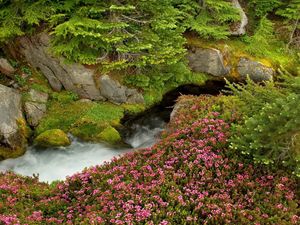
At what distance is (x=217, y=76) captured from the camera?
21.0 m

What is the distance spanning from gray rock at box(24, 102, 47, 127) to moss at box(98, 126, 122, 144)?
2.90 meters

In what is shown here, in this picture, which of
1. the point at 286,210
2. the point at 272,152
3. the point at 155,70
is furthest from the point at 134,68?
the point at 286,210

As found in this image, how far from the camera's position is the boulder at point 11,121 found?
14.8 m

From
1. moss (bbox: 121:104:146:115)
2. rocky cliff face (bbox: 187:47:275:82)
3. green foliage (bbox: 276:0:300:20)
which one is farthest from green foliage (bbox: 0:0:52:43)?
green foliage (bbox: 276:0:300:20)

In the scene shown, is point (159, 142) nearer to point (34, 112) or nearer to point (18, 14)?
point (34, 112)

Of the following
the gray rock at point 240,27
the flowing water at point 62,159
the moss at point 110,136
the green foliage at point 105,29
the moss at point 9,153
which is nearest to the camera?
the flowing water at point 62,159

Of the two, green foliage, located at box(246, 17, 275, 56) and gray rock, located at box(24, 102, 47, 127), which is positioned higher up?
green foliage, located at box(246, 17, 275, 56)

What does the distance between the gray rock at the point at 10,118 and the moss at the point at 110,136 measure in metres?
3.24

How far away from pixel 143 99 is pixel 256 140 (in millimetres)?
9559

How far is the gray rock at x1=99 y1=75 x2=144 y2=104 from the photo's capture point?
17.8m

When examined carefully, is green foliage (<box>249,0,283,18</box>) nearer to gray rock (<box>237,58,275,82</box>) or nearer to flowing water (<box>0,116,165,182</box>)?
gray rock (<box>237,58,275,82</box>)

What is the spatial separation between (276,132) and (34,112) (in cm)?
1098

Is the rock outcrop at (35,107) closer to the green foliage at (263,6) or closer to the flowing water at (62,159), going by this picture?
the flowing water at (62,159)

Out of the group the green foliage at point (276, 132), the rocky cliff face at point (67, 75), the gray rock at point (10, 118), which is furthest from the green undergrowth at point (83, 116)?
Answer: the green foliage at point (276, 132)
